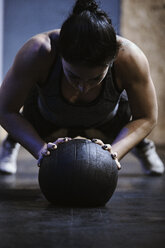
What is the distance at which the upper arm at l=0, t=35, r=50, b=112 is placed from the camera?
1717mm

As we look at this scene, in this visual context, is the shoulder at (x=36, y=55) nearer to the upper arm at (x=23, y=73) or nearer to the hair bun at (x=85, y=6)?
the upper arm at (x=23, y=73)

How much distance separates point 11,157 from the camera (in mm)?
2529

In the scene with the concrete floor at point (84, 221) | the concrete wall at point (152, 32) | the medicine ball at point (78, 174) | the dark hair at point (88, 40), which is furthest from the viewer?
the concrete wall at point (152, 32)

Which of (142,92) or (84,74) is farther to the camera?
(142,92)

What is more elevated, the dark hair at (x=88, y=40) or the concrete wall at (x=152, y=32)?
the dark hair at (x=88, y=40)

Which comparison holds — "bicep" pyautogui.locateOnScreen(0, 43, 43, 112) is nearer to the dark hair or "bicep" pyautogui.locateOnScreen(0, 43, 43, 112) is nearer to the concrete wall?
the dark hair

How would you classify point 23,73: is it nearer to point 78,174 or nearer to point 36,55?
point 36,55

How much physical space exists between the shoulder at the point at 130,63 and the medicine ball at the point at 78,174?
402 millimetres

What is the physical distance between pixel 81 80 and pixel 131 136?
46cm

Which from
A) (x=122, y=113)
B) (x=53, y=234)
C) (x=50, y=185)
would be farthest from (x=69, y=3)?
(x=53, y=234)

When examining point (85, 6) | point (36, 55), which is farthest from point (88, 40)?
point (36, 55)

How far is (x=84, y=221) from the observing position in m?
1.37

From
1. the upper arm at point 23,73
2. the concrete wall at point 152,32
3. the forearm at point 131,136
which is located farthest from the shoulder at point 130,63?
the concrete wall at point 152,32

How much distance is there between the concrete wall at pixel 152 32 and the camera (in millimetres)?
4828
